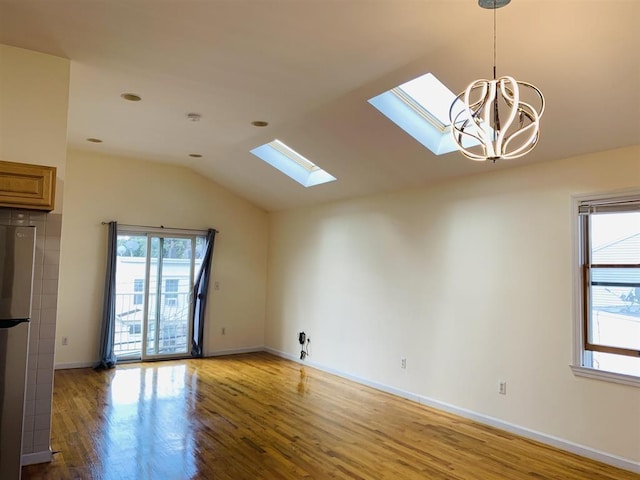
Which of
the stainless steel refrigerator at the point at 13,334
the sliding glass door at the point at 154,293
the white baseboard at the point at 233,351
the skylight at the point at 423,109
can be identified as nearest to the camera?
the stainless steel refrigerator at the point at 13,334

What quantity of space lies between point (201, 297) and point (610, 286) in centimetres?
547

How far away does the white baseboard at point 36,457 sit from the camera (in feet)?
10.5

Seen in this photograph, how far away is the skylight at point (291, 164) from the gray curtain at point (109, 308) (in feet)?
8.00

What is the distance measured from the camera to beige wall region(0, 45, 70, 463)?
3.23 meters

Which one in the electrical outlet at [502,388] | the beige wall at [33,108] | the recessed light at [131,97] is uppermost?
the recessed light at [131,97]

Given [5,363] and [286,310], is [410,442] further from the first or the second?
[286,310]

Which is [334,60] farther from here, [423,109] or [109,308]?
[109,308]

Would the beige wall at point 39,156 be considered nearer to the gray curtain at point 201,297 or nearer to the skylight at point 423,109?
the skylight at point 423,109

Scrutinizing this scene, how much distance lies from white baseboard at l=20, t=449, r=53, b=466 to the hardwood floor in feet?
0.24

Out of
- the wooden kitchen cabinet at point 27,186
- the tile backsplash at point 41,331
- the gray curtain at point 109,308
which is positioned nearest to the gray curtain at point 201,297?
the gray curtain at point 109,308

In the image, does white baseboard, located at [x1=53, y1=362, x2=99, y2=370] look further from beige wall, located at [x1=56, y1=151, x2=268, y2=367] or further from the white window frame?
the white window frame

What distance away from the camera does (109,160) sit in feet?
21.1

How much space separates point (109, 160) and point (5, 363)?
4.31m

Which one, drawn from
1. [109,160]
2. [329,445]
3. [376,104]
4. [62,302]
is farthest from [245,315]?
[376,104]
